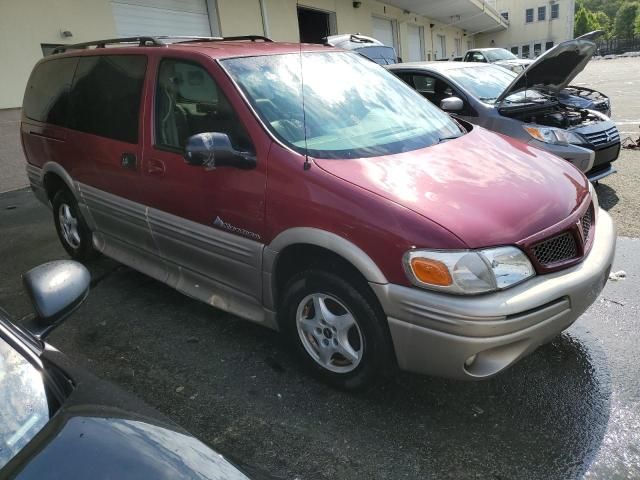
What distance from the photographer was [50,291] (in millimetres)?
1688

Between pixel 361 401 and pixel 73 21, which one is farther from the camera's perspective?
pixel 73 21

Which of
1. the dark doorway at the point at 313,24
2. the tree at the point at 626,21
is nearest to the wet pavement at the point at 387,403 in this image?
the dark doorway at the point at 313,24

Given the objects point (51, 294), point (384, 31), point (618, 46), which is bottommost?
point (618, 46)

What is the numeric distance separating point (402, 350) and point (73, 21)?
29.6 feet

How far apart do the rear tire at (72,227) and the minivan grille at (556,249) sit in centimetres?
357

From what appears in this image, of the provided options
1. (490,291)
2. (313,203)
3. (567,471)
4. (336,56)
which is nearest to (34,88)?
(336,56)

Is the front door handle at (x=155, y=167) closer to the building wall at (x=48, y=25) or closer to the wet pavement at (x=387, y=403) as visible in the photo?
the wet pavement at (x=387, y=403)

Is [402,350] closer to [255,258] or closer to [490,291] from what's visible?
[490,291]

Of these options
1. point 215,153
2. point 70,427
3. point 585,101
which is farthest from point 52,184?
point 585,101

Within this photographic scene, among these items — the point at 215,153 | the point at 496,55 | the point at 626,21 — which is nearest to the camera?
the point at 215,153

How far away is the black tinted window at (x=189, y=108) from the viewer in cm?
297

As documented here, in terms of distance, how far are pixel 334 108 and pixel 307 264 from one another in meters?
0.98

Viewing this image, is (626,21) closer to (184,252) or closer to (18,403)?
(184,252)

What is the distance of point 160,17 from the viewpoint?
10359 millimetres
